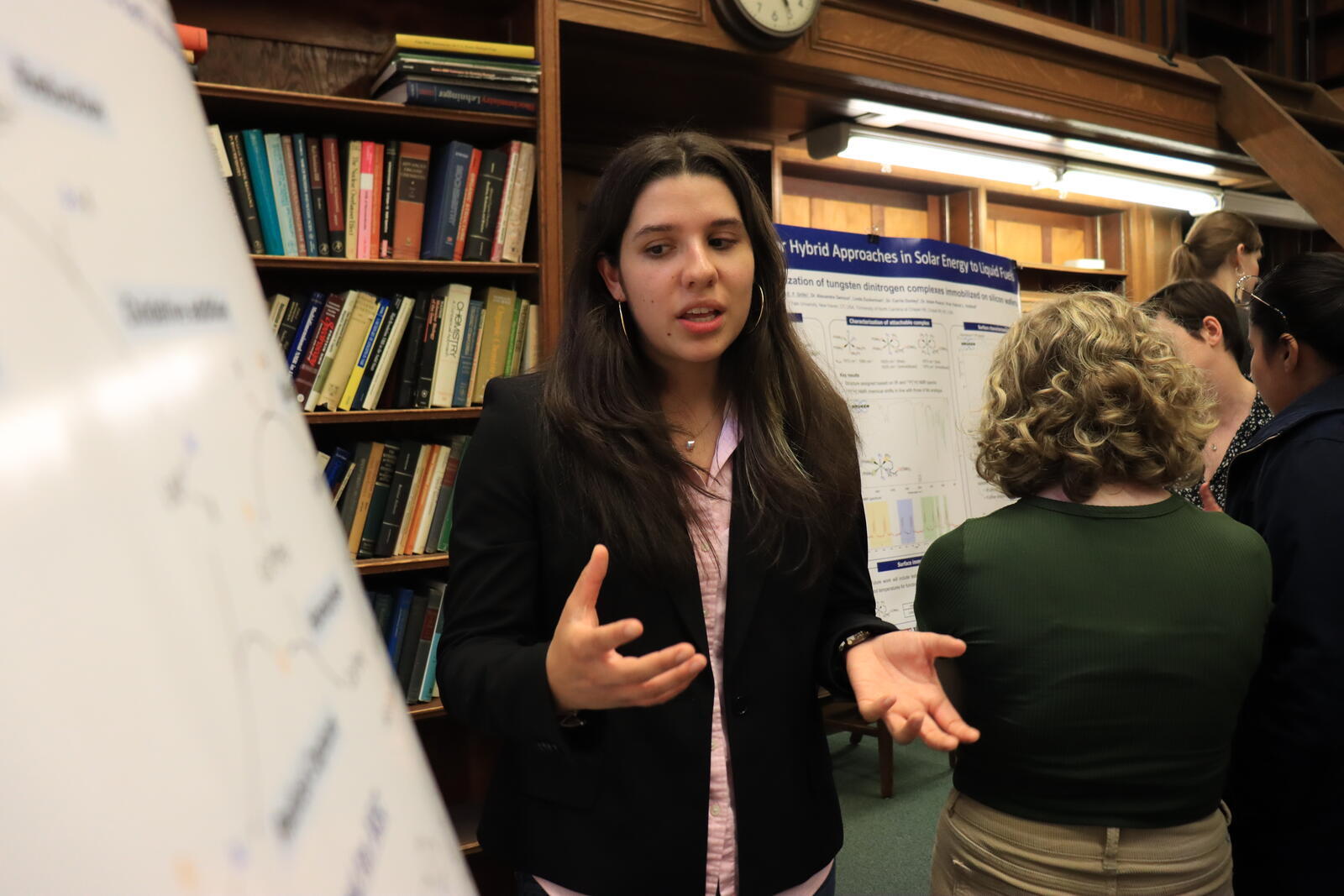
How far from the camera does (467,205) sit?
242 centimetres

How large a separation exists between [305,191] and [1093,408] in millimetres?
1835

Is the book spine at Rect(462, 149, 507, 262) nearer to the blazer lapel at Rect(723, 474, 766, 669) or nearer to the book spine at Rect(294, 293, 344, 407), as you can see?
the book spine at Rect(294, 293, 344, 407)

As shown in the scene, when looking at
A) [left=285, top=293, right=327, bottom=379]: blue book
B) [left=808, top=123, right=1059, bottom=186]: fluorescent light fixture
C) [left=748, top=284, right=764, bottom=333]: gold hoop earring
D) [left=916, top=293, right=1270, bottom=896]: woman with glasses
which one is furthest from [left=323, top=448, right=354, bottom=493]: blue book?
[left=808, top=123, right=1059, bottom=186]: fluorescent light fixture

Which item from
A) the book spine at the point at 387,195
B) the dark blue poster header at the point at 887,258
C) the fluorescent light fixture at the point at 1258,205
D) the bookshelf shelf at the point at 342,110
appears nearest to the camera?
the bookshelf shelf at the point at 342,110

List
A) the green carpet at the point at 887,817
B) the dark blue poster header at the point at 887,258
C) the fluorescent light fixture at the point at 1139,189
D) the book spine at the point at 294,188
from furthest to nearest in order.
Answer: the fluorescent light fixture at the point at 1139,189 < the green carpet at the point at 887,817 < the dark blue poster header at the point at 887,258 < the book spine at the point at 294,188

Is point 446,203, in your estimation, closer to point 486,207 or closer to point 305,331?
point 486,207

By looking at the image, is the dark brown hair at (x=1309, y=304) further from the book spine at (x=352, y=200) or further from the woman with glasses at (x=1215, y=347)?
the book spine at (x=352, y=200)

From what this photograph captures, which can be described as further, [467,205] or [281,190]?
[467,205]

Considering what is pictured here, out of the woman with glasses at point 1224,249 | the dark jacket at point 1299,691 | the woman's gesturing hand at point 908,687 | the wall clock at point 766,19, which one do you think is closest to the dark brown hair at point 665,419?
the woman's gesturing hand at point 908,687

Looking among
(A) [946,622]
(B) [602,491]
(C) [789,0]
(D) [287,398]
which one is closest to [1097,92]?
(C) [789,0]

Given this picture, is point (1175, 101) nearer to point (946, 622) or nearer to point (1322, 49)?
point (1322, 49)

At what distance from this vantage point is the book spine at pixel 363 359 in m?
2.29

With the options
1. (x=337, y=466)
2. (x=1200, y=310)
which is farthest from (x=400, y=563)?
(x=1200, y=310)

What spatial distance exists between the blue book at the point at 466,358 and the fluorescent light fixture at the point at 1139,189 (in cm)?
323
